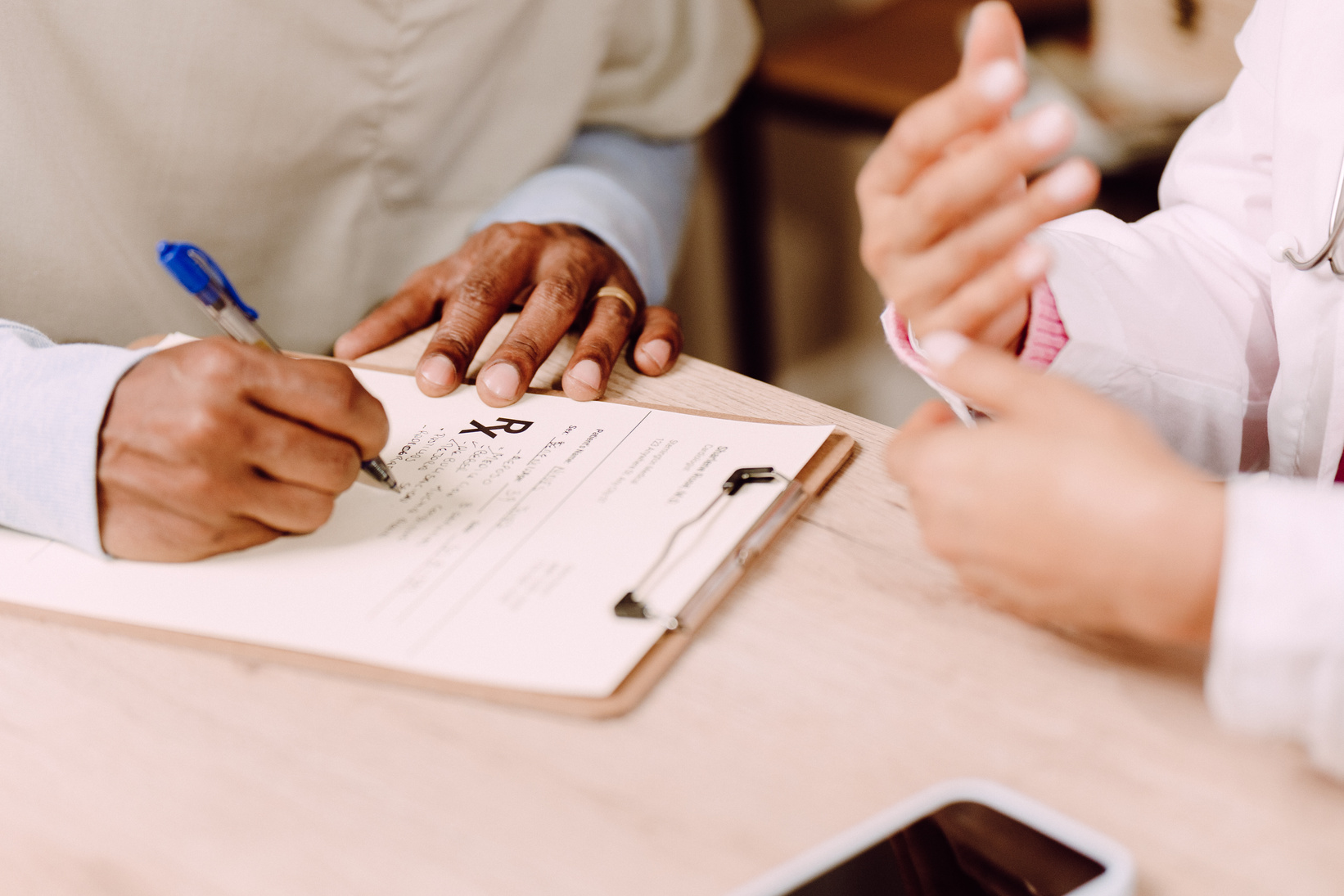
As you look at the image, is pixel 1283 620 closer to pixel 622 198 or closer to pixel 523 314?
pixel 523 314

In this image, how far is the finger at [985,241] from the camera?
1.31 feet

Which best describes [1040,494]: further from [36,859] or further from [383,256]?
[383,256]

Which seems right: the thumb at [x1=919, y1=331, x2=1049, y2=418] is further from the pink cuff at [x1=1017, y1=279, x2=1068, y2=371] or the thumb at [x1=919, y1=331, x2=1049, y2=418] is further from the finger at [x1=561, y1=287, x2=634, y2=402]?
the finger at [x1=561, y1=287, x2=634, y2=402]

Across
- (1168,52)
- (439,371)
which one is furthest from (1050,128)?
(1168,52)

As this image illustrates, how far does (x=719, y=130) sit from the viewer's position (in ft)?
5.62

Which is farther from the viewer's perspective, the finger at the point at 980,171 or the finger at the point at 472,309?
the finger at the point at 472,309

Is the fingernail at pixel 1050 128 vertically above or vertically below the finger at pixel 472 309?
above

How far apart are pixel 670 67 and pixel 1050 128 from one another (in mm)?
776

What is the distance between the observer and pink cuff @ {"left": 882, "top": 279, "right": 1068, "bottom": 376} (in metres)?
0.53

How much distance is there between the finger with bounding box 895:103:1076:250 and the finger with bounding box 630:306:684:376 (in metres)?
0.25

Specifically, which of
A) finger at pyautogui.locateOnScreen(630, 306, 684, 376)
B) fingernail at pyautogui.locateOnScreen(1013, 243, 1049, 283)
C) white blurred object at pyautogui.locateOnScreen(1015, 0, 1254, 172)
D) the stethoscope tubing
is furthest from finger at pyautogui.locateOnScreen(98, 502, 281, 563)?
white blurred object at pyautogui.locateOnScreen(1015, 0, 1254, 172)

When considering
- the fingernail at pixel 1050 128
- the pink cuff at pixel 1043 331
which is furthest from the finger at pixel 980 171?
the pink cuff at pixel 1043 331

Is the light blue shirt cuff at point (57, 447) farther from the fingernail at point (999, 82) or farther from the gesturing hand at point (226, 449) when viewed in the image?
the fingernail at point (999, 82)

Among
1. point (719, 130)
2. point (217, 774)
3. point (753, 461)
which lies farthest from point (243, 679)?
point (719, 130)
